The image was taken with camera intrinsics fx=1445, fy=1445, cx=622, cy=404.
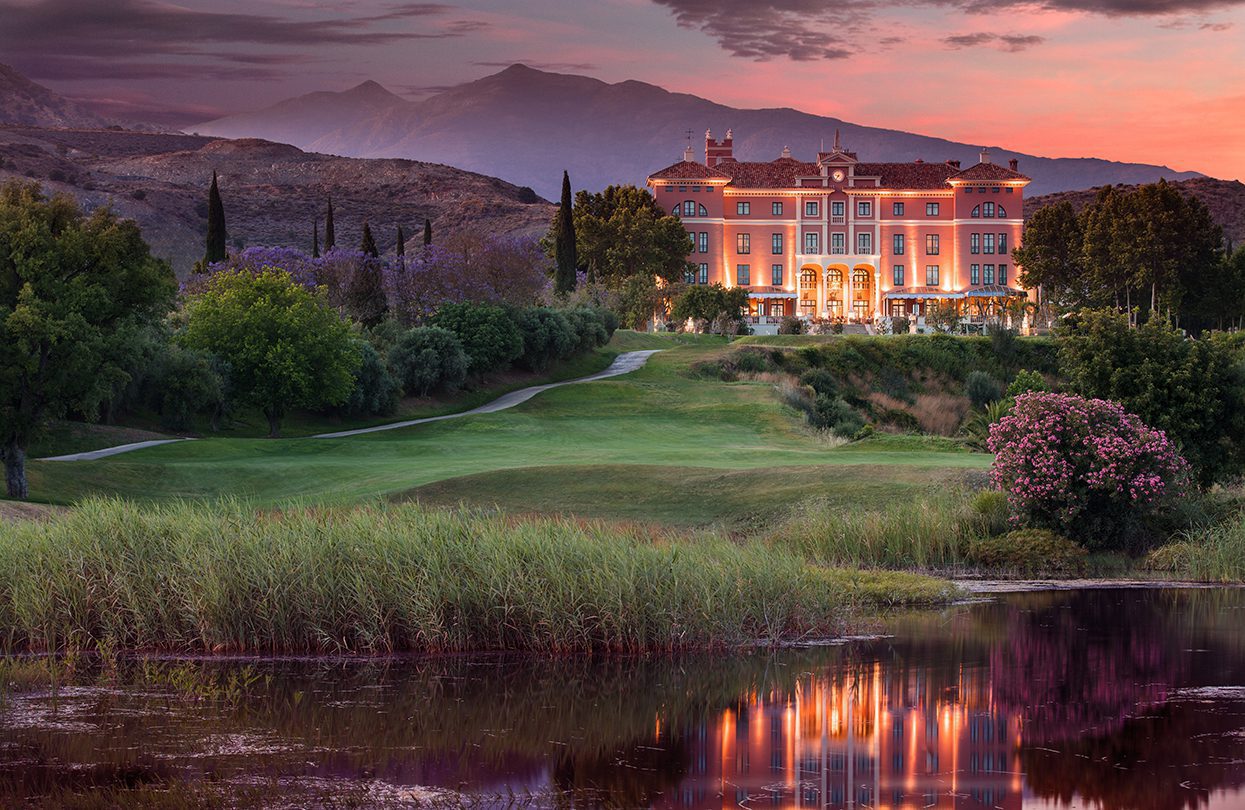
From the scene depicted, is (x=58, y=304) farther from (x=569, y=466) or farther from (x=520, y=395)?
(x=520, y=395)

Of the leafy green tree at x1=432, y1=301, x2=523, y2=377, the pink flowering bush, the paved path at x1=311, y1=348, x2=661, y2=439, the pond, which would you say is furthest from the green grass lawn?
the pond

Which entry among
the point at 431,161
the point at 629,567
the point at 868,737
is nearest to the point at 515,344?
the point at 629,567

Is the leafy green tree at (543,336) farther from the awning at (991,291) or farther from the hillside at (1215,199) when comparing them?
the hillside at (1215,199)

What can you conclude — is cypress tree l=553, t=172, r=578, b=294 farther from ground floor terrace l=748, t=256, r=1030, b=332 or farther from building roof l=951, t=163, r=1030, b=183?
building roof l=951, t=163, r=1030, b=183

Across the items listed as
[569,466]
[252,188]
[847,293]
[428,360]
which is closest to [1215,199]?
[847,293]

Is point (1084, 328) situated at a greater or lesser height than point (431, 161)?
lesser

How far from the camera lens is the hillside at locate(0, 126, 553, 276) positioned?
12756cm

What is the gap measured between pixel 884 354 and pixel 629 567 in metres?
49.7

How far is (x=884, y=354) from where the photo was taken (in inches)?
2534

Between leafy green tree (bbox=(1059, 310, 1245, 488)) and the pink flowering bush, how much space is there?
10.4ft

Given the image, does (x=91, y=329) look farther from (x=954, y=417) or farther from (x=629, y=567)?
(x=954, y=417)

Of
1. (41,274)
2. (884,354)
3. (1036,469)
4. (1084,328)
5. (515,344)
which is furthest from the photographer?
(884,354)

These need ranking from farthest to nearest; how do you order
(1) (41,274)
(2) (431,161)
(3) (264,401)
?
1. (2) (431,161)
2. (3) (264,401)
3. (1) (41,274)

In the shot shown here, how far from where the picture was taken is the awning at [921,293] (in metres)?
100
